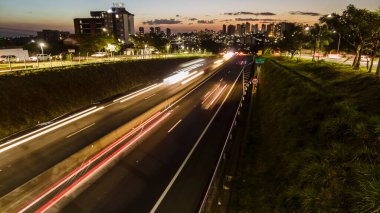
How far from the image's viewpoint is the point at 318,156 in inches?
534

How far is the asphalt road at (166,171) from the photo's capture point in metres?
15.0

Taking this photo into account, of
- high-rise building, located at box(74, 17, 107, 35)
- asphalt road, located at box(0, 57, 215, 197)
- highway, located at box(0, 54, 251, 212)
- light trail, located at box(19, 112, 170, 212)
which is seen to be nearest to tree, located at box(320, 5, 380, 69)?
highway, located at box(0, 54, 251, 212)

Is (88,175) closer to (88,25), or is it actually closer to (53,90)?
(53,90)

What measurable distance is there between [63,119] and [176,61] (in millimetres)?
63503

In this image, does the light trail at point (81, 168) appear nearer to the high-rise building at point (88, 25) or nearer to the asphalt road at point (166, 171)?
the asphalt road at point (166, 171)

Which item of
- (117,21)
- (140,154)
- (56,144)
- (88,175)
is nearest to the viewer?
(88,175)

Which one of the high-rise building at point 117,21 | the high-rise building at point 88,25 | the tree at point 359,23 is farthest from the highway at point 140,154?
the high-rise building at point 117,21

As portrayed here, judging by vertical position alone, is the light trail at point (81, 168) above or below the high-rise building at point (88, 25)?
below

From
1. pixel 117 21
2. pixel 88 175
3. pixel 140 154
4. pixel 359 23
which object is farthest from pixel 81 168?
pixel 117 21

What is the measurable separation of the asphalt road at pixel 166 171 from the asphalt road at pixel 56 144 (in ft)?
16.0

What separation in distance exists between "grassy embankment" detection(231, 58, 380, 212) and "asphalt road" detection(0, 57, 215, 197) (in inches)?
574

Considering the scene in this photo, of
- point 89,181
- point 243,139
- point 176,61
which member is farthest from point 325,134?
point 176,61

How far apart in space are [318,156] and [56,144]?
21.5 m

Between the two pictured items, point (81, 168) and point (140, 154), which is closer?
point (81, 168)
